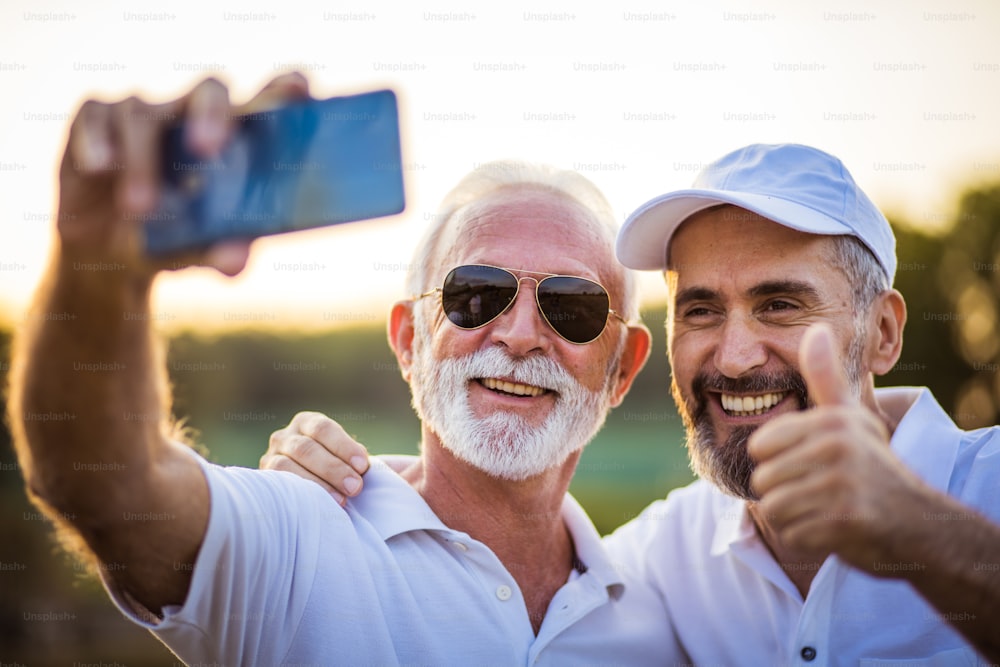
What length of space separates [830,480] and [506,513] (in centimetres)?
172

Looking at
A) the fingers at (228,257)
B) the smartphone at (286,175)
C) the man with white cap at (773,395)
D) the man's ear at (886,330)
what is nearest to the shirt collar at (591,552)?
the man with white cap at (773,395)

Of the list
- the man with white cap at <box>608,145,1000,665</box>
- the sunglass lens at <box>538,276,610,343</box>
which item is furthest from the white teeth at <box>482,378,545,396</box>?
the man with white cap at <box>608,145,1000,665</box>

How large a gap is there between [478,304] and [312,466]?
0.93m

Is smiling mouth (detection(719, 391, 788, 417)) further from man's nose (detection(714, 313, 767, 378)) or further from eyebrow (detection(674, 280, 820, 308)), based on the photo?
eyebrow (detection(674, 280, 820, 308))

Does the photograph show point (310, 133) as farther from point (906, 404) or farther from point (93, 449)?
point (906, 404)

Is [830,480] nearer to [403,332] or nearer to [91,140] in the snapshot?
[91,140]

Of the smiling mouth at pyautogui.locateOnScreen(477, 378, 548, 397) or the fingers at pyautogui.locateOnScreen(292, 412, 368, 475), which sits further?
the smiling mouth at pyautogui.locateOnScreen(477, 378, 548, 397)

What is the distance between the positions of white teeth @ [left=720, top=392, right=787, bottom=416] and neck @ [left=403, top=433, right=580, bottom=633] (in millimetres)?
785

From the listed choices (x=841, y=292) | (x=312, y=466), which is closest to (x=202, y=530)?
(x=312, y=466)

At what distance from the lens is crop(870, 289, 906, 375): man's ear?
10.7 ft

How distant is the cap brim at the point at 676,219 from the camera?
2.97m

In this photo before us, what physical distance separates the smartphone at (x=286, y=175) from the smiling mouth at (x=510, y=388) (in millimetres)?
1271

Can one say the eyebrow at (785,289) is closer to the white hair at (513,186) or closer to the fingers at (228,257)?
the white hair at (513,186)

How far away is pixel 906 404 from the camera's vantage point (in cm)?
342
